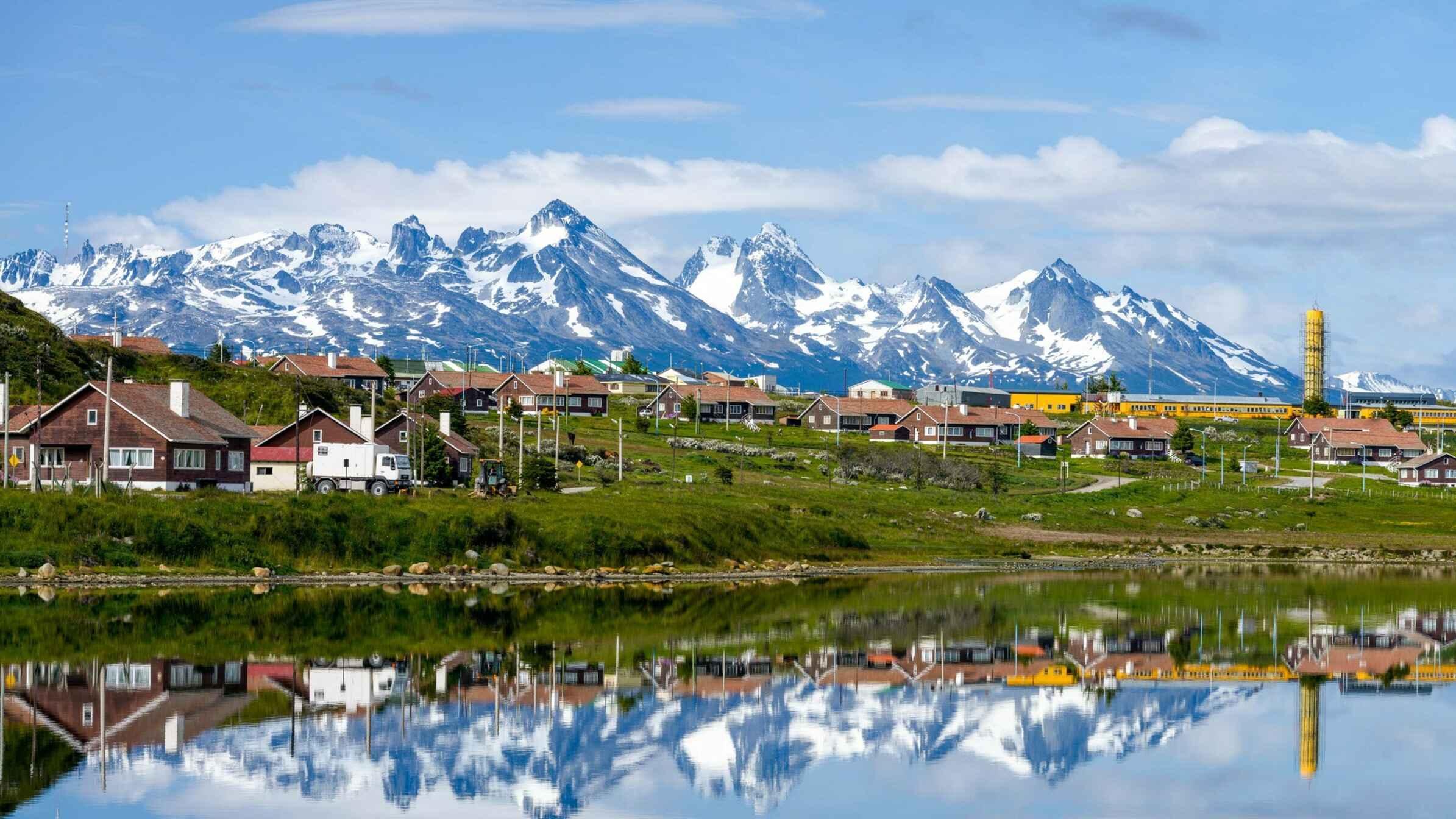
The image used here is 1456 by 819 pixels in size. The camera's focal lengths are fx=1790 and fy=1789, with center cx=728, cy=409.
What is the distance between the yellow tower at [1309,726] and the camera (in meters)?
32.5

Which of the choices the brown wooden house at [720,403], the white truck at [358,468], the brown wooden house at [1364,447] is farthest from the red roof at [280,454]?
the brown wooden house at [1364,447]

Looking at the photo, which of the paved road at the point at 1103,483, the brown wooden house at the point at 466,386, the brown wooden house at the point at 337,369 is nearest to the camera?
the paved road at the point at 1103,483

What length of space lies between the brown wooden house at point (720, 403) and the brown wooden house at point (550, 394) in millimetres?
6133

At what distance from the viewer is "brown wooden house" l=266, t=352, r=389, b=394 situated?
6314 inches

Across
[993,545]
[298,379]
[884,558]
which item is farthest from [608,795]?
[298,379]

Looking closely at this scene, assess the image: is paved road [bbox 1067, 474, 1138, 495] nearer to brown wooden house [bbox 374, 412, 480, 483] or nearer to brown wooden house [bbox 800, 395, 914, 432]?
brown wooden house [bbox 800, 395, 914, 432]

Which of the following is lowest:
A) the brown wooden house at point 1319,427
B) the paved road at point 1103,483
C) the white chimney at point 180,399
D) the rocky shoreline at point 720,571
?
the rocky shoreline at point 720,571

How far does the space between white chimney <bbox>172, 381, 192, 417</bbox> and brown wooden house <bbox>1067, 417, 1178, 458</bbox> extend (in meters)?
104

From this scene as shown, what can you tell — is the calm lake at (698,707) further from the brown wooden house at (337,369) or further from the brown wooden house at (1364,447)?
the brown wooden house at (1364,447)

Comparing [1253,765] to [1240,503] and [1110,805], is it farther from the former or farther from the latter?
[1240,503]

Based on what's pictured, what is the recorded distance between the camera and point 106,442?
228 feet

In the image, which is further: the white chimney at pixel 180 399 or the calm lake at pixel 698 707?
the white chimney at pixel 180 399

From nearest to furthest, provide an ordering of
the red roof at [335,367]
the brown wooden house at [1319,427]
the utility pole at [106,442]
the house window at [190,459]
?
1. the utility pole at [106,442]
2. the house window at [190,459]
3. the red roof at [335,367]
4. the brown wooden house at [1319,427]

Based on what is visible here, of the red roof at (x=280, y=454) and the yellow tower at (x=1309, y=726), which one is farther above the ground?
the red roof at (x=280, y=454)
